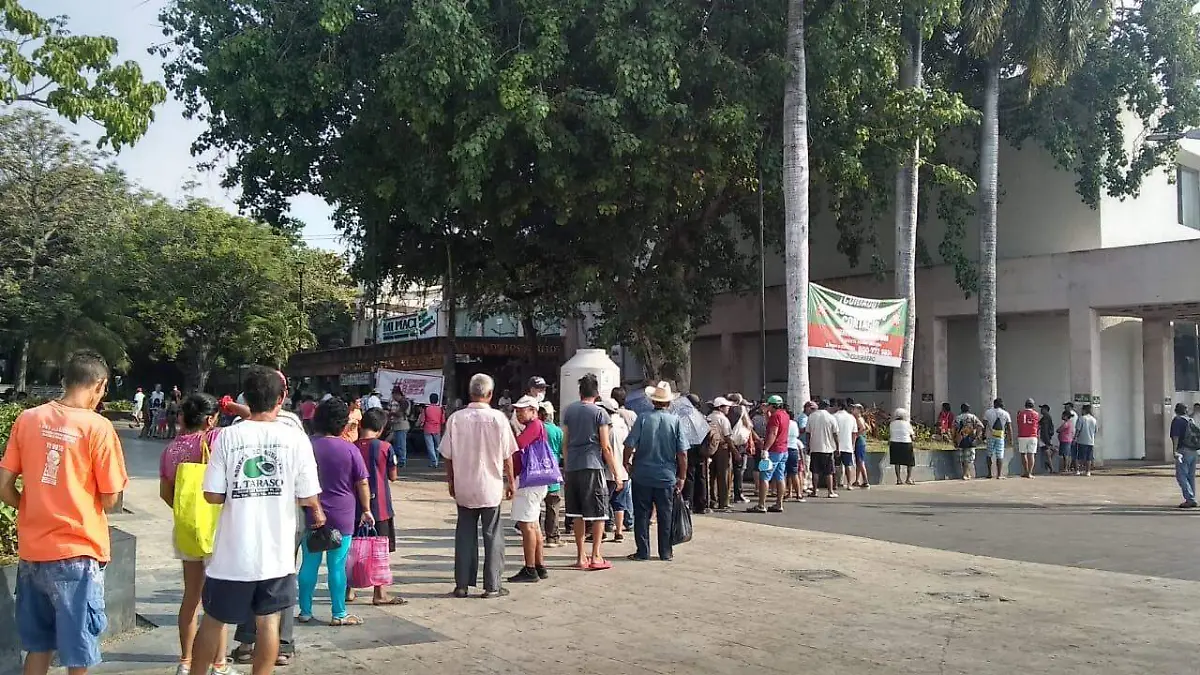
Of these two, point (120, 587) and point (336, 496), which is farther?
point (336, 496)

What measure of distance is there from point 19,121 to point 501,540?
2764 centimetres

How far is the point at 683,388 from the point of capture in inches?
886

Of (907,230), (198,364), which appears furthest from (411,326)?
(907,230)

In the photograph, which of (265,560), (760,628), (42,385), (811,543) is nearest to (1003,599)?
(760,628)

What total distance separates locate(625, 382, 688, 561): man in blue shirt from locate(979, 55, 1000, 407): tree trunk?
1628 cm

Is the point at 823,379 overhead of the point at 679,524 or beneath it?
overhead

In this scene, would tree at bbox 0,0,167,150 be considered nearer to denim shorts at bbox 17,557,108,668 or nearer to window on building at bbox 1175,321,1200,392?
denim shorts at bbox 17,557,108,668

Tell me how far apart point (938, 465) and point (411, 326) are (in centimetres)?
2529

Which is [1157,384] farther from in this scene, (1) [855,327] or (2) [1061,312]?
(1) [855,327]

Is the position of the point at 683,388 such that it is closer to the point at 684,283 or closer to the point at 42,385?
the point at 684,283

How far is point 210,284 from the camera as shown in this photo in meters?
36.9

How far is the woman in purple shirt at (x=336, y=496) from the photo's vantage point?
24.3 feet

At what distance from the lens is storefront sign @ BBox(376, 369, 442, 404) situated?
84.2 feet

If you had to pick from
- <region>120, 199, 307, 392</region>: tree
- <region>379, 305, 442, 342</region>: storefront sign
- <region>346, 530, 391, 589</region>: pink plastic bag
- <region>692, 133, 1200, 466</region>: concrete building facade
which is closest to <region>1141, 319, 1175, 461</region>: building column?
<region>692, 133, 1200, 466</region>: concrete building facade
